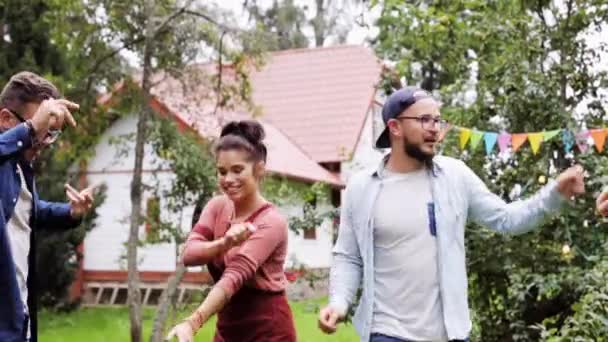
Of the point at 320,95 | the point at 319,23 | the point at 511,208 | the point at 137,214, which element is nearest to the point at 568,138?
the point at 511,208

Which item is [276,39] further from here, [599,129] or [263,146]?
[263,146]

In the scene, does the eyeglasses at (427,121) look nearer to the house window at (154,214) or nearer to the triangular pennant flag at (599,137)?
the triangular pennant flag at (599,137)

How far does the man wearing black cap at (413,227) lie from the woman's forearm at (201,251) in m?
0.54

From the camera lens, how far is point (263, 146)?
11.1 feet

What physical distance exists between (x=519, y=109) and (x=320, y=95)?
15.7m

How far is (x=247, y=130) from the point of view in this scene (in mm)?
3355

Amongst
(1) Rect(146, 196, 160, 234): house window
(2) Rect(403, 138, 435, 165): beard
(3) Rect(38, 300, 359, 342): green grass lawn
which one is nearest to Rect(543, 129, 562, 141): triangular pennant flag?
(2) Rect(403, 138, 435, 165): beard

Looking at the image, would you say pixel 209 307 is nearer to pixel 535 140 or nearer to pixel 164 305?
pixel 535 140

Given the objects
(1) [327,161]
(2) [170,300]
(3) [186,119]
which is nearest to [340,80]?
(1) [327,161]

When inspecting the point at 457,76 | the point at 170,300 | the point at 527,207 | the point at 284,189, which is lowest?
the point at 170,300

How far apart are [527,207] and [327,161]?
58.6 feet

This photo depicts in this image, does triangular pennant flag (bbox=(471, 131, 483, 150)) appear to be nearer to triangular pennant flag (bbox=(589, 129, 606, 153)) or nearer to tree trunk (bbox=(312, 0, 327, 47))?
triangular pennant flag (bbox=(589, 129, 606, 153))

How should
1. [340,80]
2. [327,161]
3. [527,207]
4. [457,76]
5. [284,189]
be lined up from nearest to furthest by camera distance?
[527,207] < [457,76] < [284,189] < [327,161] < [340,80]

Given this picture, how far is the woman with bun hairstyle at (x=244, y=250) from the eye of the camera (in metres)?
3.05
